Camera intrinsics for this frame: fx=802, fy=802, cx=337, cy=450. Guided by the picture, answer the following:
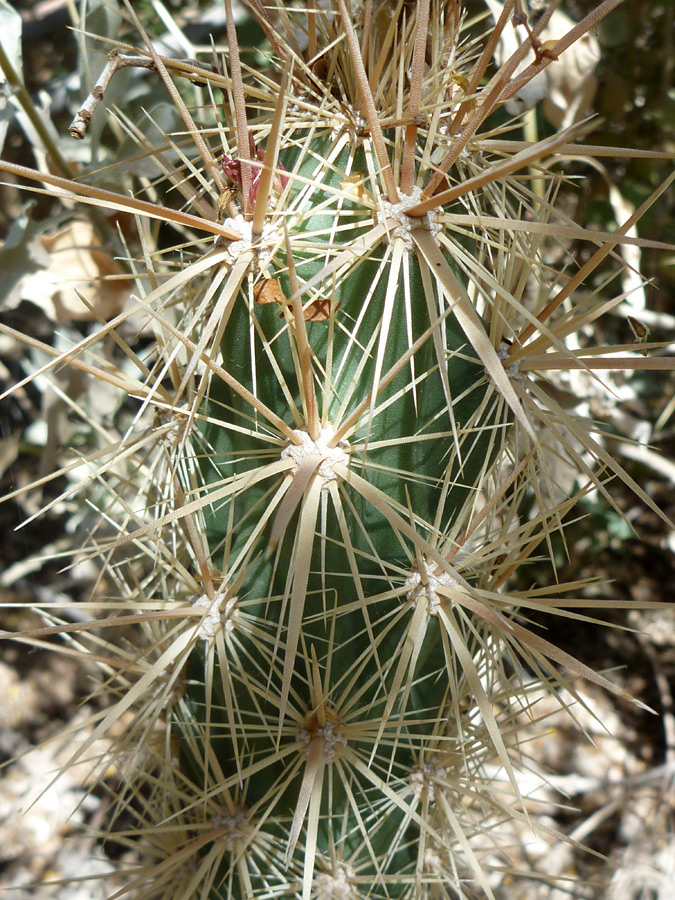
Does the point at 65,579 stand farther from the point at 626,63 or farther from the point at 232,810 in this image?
the point at 626,63

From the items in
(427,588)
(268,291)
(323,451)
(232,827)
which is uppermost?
(268,291)

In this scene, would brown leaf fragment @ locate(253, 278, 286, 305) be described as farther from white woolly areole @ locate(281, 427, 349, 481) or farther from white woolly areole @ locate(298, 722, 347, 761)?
white woolly areole @ locate(298, 722, 347, 761)

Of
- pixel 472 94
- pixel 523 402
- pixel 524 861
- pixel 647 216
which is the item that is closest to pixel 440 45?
pixel 472 94

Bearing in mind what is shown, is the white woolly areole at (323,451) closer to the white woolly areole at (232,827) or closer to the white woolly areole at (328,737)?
the white woolly areole at (328,737)

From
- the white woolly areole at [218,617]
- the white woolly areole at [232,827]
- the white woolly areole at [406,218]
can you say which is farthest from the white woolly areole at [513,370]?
the white woolly areole at [232,827]

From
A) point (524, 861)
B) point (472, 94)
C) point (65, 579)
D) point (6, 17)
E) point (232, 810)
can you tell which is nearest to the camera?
point (472, 94)

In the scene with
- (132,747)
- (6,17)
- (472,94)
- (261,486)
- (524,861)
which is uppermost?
(6,17)

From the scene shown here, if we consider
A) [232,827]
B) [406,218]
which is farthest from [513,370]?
[232,827]

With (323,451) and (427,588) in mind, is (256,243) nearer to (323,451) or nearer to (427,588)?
(323,451)
